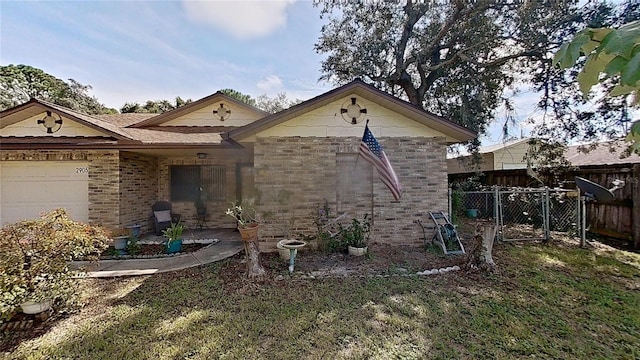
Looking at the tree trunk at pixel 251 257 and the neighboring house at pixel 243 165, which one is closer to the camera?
the tree trunk at pixel 251 257

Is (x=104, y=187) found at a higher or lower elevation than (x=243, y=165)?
lower

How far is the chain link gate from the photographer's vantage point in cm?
845

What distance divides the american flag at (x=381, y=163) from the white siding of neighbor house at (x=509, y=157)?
16.6 metres

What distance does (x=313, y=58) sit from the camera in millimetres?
14930

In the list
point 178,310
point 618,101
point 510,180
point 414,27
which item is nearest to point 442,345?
point 178,310

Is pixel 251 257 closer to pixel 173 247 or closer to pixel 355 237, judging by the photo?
pixel 355 237

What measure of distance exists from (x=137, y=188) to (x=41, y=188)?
2.59 m

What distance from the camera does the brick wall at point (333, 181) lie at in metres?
7.63

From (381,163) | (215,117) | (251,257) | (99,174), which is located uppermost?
(215,117)

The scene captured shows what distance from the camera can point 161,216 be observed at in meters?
10.2

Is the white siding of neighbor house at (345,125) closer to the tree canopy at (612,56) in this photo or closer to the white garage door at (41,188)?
the white garage door at (41,188)

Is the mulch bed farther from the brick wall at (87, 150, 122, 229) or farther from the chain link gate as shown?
the chain link gate

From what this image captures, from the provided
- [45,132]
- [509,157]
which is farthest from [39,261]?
[509,157]

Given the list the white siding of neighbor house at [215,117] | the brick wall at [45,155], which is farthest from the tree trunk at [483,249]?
the brick wall at [45,155]
